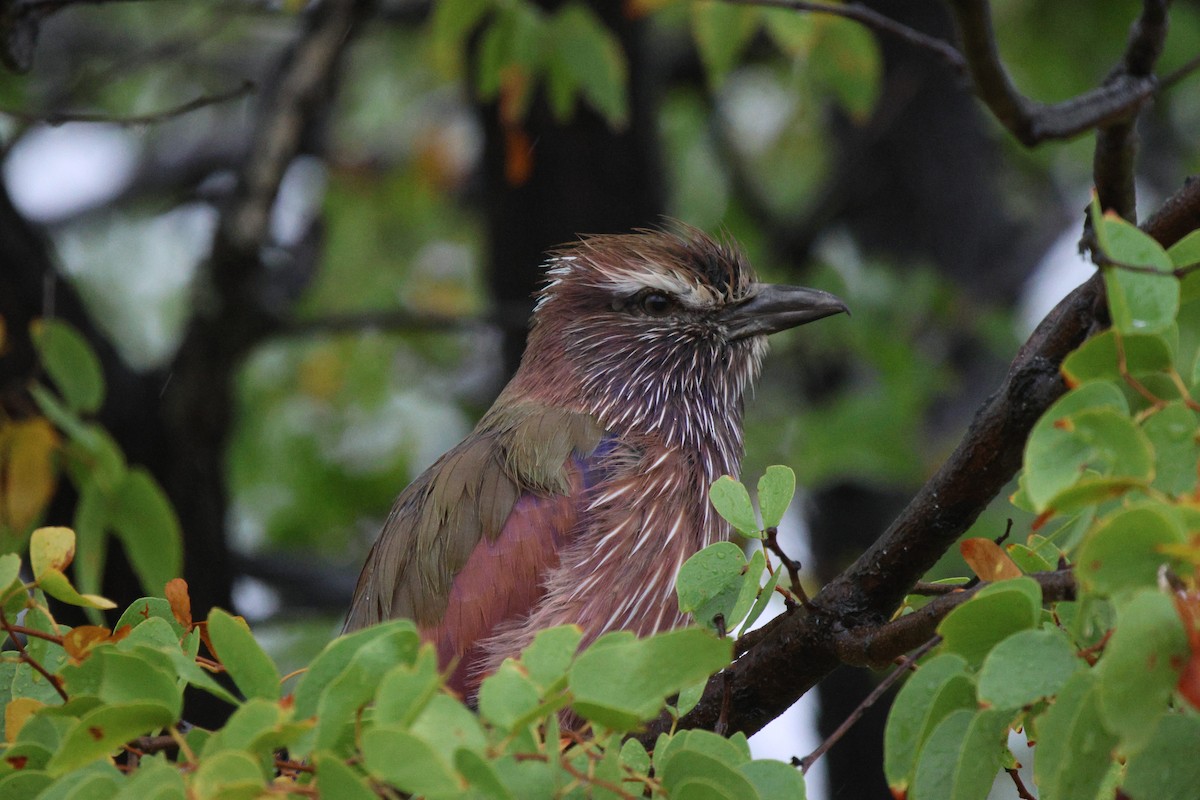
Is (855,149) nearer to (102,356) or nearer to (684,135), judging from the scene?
(684,135)

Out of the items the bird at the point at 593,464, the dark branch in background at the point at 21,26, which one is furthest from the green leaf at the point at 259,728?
the dark branch in background at the point at 21,26

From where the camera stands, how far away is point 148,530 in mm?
4105

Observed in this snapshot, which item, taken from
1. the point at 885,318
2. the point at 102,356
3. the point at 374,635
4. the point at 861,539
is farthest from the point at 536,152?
the point at 374,635

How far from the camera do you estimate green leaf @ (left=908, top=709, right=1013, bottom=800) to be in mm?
1910

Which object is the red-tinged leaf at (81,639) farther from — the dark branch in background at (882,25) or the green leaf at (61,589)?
the dark branch in background at (882,25)

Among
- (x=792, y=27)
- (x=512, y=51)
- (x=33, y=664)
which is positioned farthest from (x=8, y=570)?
(x=792, y=27)

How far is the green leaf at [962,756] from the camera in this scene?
6.27 ft

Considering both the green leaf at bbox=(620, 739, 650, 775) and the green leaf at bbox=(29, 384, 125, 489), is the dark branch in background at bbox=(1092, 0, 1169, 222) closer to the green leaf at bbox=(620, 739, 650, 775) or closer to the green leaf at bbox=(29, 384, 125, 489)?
the green leaf at bbox=(620, 739, 650, 775)

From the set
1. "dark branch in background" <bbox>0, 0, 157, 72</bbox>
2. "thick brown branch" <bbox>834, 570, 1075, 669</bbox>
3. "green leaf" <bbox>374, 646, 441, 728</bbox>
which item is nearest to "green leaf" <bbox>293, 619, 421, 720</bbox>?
"green leaf" <bbox>374, 646, 441, 728</bbox>

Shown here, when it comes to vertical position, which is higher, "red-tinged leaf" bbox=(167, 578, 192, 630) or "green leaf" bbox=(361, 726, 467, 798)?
"green leaf" bbox=(361, 726, 467, 798)

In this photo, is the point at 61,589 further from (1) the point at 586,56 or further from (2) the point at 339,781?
(1) the point at 586,56

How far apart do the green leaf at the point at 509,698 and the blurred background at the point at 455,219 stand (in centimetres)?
293

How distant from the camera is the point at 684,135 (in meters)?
9.77

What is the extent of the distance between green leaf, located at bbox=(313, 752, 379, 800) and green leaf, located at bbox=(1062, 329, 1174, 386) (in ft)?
3.51
